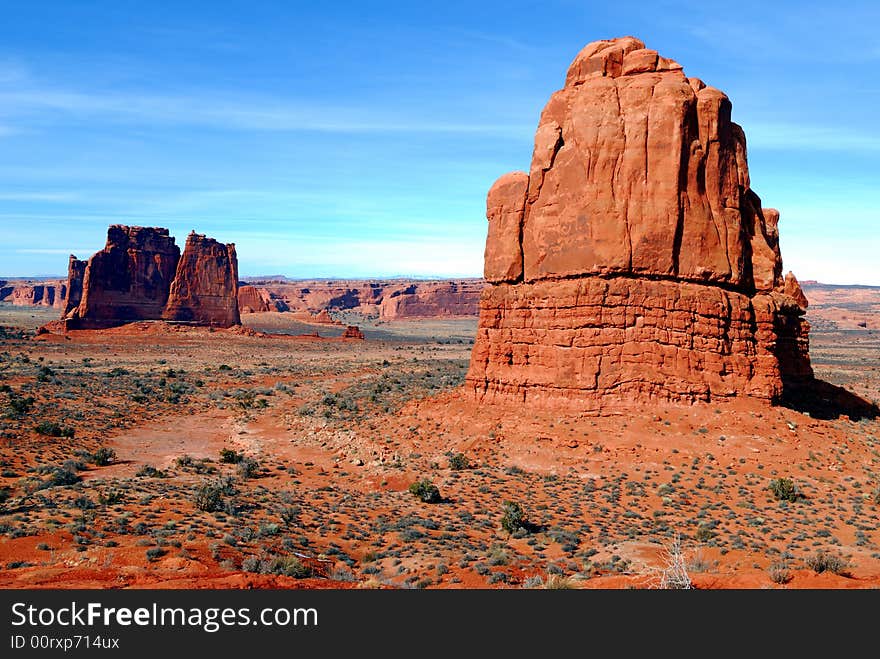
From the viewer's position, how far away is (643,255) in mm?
26609

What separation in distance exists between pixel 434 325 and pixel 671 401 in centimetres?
14794

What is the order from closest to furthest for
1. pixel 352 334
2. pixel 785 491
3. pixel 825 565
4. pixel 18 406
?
pixel 825 565 < pixel 785 491 < pixel 18 406 < pixel 352 334

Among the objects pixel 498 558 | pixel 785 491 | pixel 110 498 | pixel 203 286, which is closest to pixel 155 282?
pixel 203 286

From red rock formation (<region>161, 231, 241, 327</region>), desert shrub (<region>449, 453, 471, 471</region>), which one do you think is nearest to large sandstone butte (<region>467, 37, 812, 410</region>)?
desert shrub (<region>449, 453, 471, 471</region>)

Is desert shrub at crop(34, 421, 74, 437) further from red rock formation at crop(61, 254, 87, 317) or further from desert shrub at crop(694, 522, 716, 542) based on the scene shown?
red rock formation at crop(61, 254, 87, 317)

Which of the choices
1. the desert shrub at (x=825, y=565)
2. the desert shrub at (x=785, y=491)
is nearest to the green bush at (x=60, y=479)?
the desert shrub at (x=825, y=565)

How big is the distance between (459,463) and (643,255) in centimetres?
1172

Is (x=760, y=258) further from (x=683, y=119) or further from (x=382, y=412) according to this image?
(x=382, y=412)

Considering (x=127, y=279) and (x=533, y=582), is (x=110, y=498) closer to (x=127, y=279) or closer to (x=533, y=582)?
(x=533, y=582)

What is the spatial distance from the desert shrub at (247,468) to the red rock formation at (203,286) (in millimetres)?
87135

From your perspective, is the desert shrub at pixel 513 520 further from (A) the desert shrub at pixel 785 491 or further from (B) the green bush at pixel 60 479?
(B) the green bush at pixel 60 479

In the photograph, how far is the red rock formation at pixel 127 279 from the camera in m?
101

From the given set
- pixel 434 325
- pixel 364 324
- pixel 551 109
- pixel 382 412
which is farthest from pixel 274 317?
pixel 551 109
